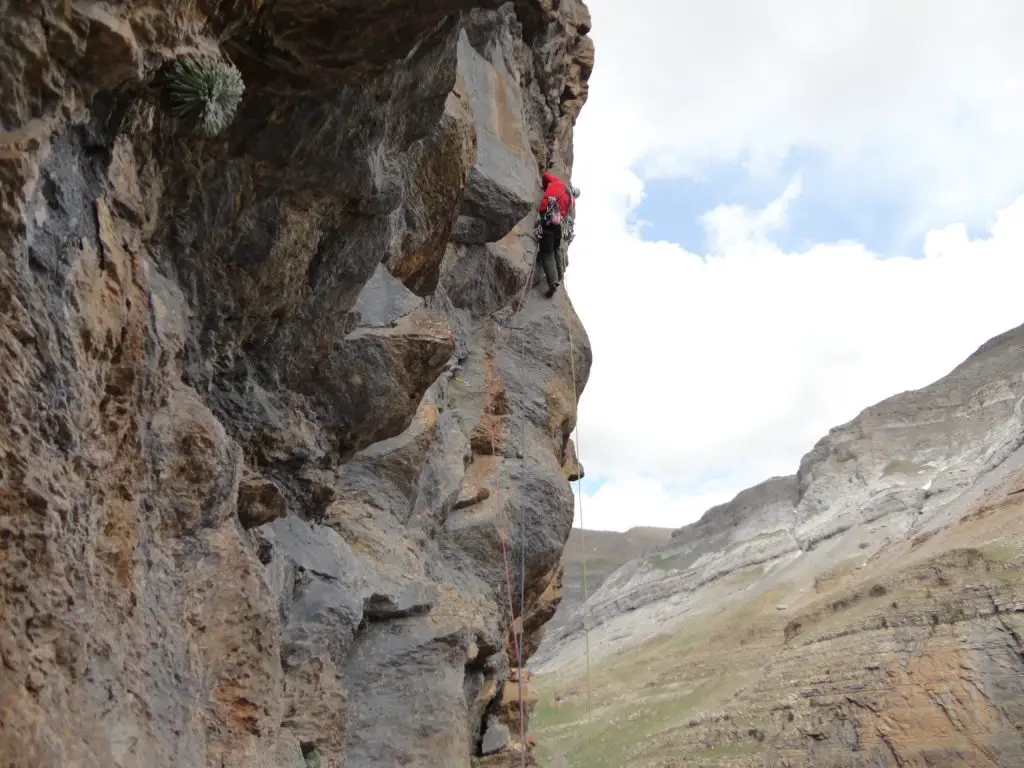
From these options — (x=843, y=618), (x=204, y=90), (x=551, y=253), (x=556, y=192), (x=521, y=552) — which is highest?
(x=556, y=192)

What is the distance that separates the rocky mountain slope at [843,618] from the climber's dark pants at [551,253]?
1940 cm

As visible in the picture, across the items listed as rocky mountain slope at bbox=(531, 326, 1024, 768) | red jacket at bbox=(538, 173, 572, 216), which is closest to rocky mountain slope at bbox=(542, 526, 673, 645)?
rocky mountain slope at bbox=(531, 326, 1024, 768)

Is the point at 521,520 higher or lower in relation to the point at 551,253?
lower

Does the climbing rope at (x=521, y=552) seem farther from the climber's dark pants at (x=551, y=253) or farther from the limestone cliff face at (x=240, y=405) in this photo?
the climber's dark pants at (x=551, y=253)

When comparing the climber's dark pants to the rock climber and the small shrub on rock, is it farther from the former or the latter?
the small shrub on rock

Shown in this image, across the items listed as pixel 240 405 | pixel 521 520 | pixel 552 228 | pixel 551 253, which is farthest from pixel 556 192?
pixel 240 405

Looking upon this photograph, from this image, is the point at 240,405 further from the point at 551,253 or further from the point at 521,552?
the point at 551,253

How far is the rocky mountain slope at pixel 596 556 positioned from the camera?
87.6m

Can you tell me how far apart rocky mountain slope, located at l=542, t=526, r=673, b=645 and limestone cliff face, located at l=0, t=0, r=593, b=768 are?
235 ft

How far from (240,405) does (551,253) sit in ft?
31.7

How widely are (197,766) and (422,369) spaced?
16.6ft

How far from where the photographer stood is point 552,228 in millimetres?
16266

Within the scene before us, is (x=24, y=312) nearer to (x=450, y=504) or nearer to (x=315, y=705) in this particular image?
(x=315, y=705)

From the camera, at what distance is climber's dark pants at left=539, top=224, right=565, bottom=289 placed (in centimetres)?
Result: 1630
